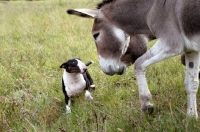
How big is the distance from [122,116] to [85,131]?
40cm

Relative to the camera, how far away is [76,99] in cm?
472

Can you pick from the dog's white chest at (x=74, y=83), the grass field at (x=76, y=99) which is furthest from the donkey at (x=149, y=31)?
the dog's white chest at (x=74, y=83)

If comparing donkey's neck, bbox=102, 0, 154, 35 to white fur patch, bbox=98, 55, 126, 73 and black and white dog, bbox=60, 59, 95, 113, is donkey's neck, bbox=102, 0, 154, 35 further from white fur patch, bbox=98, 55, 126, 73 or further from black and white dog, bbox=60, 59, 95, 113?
black and white dog, bbox=60, 59, 95, 113

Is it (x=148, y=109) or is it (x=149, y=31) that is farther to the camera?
(x=149, y=31)

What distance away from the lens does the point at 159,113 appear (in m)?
3.60

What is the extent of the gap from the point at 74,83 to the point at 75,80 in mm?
55

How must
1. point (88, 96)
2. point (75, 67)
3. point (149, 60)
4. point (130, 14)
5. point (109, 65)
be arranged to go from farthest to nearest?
point (75, 67) < point (88, 96) < point (109, 65) < point (130, 14) < point (149, 60)

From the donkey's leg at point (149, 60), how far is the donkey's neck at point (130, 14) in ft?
1.61

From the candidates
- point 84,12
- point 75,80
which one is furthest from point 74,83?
point 84,12

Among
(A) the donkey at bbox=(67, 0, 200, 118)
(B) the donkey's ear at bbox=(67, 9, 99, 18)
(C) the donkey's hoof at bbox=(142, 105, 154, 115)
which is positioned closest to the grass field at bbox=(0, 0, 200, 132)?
(C) the donkey's hoof at bbox=(142, 105, 154, 115)

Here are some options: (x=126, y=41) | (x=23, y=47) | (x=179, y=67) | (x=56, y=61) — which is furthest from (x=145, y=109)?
(x=23, y=47)

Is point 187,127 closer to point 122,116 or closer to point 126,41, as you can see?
point 122,116

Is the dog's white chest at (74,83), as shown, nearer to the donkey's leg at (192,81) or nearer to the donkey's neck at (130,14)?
the donkey's neck at (130,14)

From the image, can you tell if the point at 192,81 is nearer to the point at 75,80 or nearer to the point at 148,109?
the point at 148,109
